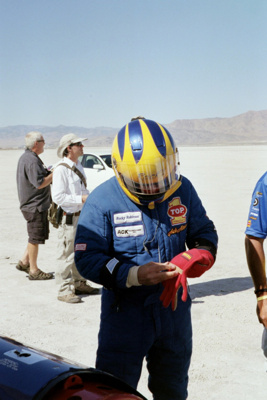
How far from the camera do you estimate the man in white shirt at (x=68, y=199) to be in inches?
213

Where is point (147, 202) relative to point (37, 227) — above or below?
above

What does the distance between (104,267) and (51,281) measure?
4.35 m

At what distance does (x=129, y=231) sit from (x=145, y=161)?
1.09 ft

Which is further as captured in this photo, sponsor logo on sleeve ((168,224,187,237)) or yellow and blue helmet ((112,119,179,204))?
sponsor logo on sleeve ((168,224,187,237))

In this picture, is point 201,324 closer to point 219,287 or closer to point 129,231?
point 219,287

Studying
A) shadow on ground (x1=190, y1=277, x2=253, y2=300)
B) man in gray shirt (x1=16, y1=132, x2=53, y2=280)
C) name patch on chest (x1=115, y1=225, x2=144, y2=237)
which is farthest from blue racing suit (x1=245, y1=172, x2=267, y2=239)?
man in gray shirt (x1=16, y1=132, x2=53, y2=280)

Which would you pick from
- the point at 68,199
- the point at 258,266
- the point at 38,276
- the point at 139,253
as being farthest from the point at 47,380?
the point at 38,276

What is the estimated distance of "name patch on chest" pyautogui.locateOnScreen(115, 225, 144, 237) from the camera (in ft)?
7.43

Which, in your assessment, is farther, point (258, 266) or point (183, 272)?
point (258, 266)

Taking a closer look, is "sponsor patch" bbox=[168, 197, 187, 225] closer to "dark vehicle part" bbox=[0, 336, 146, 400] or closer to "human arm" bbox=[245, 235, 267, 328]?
"human arm" bbox=[245, 235, 267, 328]

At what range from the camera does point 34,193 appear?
20.4 ft

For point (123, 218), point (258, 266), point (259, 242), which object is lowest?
point (258, 266)

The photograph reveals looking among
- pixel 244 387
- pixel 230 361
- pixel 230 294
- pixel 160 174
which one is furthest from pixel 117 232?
pixel 230 294

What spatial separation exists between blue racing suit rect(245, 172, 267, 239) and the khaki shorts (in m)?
3.91
